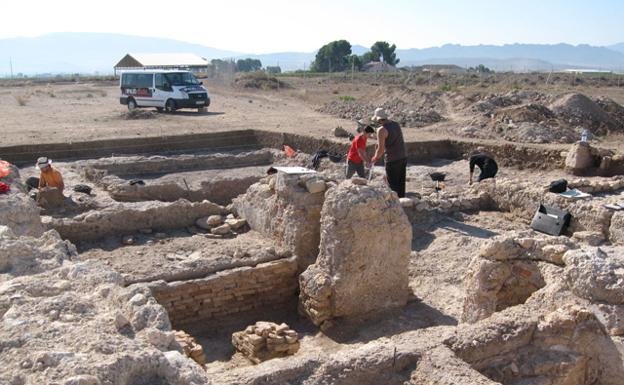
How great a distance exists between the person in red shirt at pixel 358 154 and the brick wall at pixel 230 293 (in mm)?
2941

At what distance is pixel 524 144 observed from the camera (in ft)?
48.5

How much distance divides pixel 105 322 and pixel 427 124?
16.7 metres

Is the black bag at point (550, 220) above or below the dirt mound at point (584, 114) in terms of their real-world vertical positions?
below

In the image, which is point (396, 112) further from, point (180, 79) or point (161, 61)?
point (161, 61)

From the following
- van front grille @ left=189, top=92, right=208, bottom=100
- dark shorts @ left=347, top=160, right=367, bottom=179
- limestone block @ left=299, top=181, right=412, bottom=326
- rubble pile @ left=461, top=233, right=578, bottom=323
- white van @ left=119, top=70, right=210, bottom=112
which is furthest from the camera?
van front grille @ left=189, top=92, right=208, bottom=100

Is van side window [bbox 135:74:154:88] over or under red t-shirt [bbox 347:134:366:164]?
over

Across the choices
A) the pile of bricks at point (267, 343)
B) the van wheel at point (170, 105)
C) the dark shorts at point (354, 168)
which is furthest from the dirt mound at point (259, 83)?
the pile of bricks at point (267, 343)

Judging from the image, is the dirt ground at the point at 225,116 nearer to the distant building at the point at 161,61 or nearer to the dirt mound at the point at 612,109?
the dirt mound at the point at 612,109

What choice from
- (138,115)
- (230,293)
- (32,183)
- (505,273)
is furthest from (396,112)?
(505,273)

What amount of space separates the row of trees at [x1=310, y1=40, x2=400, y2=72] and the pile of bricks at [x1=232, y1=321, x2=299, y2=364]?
67263mm

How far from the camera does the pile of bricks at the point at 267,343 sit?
624cm

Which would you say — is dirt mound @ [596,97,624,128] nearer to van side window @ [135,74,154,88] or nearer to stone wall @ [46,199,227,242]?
stone wall @ [46,199,227,242]

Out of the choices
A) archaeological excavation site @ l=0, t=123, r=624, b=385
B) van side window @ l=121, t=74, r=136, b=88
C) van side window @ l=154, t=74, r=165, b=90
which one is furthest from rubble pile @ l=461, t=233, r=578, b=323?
van side window @ l=121, t=74, r=136, b=88

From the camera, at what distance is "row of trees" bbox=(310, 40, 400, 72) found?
7412 cm
